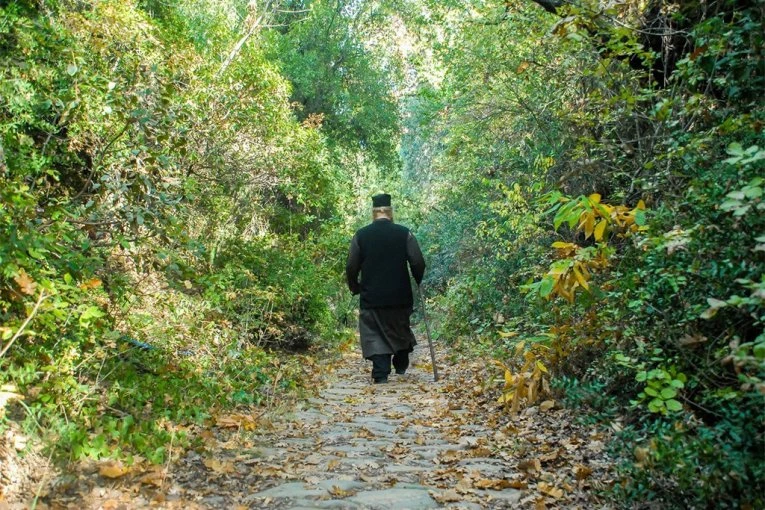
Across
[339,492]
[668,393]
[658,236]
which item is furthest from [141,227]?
[668,393]

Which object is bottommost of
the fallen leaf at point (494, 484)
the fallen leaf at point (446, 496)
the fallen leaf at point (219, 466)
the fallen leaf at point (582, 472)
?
the fallen leaf at point (494, 484)

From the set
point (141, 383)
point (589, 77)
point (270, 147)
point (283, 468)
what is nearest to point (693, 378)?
point (283, 468)

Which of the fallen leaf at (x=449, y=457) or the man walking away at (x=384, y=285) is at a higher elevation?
the man walking away at (x=384, y=285)

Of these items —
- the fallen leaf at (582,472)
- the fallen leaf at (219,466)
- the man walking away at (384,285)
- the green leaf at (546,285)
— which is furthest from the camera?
the man walking away at (384,285)

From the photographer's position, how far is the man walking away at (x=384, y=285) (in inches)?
369

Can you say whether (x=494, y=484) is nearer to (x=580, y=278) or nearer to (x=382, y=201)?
(x=580, y=278)

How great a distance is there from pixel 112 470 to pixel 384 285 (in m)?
5.81

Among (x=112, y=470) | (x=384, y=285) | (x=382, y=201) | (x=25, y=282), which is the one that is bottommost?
(x=112, y=470)

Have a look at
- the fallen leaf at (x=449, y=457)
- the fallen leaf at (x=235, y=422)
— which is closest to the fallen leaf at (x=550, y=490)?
the fallen leaf at (x=449, y=457)

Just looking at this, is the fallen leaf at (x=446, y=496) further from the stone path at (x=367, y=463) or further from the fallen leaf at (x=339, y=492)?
the fallen leaf at (x=339, y=492)

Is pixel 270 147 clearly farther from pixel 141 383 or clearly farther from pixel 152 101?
pixel 141 383

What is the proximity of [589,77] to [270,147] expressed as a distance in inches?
220

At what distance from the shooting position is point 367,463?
4.94 meters

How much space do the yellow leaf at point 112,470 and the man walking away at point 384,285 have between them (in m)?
5.43
